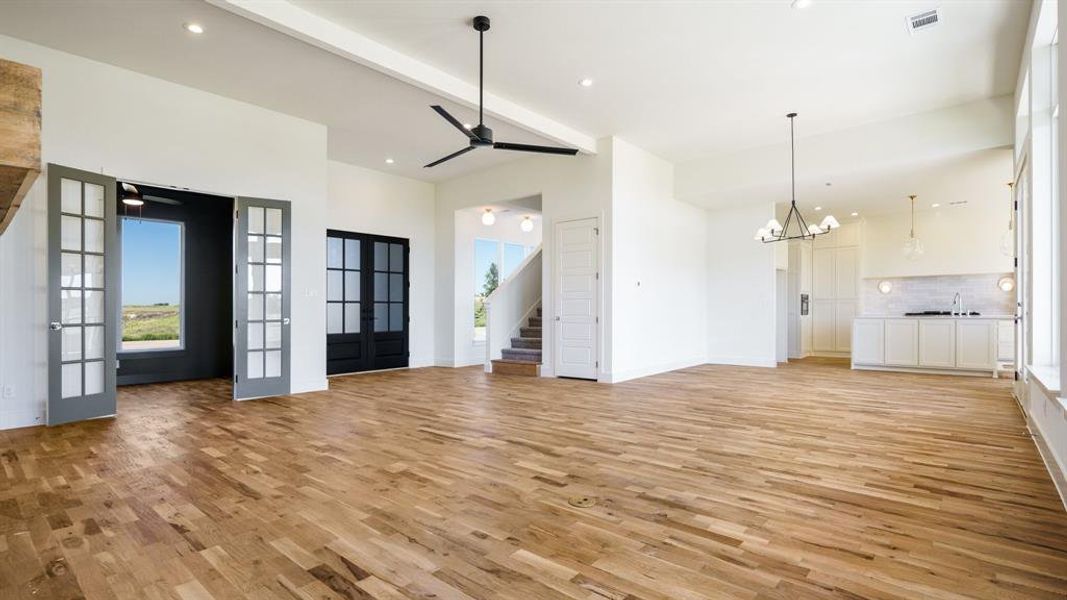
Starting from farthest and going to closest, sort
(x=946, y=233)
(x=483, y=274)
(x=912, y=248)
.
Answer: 1. (x=483, y=274)
2. (x=946, y=233)
3. (x=912, y=248)

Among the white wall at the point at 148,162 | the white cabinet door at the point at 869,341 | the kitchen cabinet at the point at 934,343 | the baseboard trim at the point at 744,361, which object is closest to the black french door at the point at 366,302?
the white wall at the point at 148,162

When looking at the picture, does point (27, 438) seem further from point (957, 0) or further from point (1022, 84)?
point (1022, 84)

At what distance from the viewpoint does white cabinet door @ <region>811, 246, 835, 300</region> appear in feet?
36.8

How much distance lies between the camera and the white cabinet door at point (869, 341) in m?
8.51

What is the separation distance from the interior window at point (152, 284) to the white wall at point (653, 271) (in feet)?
21.4

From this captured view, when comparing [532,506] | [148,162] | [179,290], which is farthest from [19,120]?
[179,290]

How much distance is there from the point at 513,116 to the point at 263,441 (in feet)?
14.0

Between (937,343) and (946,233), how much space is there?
3202mm

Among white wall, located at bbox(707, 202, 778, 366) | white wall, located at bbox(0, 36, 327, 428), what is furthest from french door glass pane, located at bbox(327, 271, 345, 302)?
white wall, located at bbox(707, 202, 778, 366)

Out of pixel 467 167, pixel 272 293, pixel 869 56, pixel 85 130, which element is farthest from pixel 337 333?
pixel 869 56

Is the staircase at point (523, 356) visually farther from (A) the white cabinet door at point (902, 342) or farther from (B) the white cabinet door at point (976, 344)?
(B) the white cabinet door at point (976, 344)

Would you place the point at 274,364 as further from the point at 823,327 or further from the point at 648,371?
the point at 823,327

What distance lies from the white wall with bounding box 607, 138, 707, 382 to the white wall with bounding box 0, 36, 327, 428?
3955 millimetres

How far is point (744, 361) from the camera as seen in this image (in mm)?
9078
